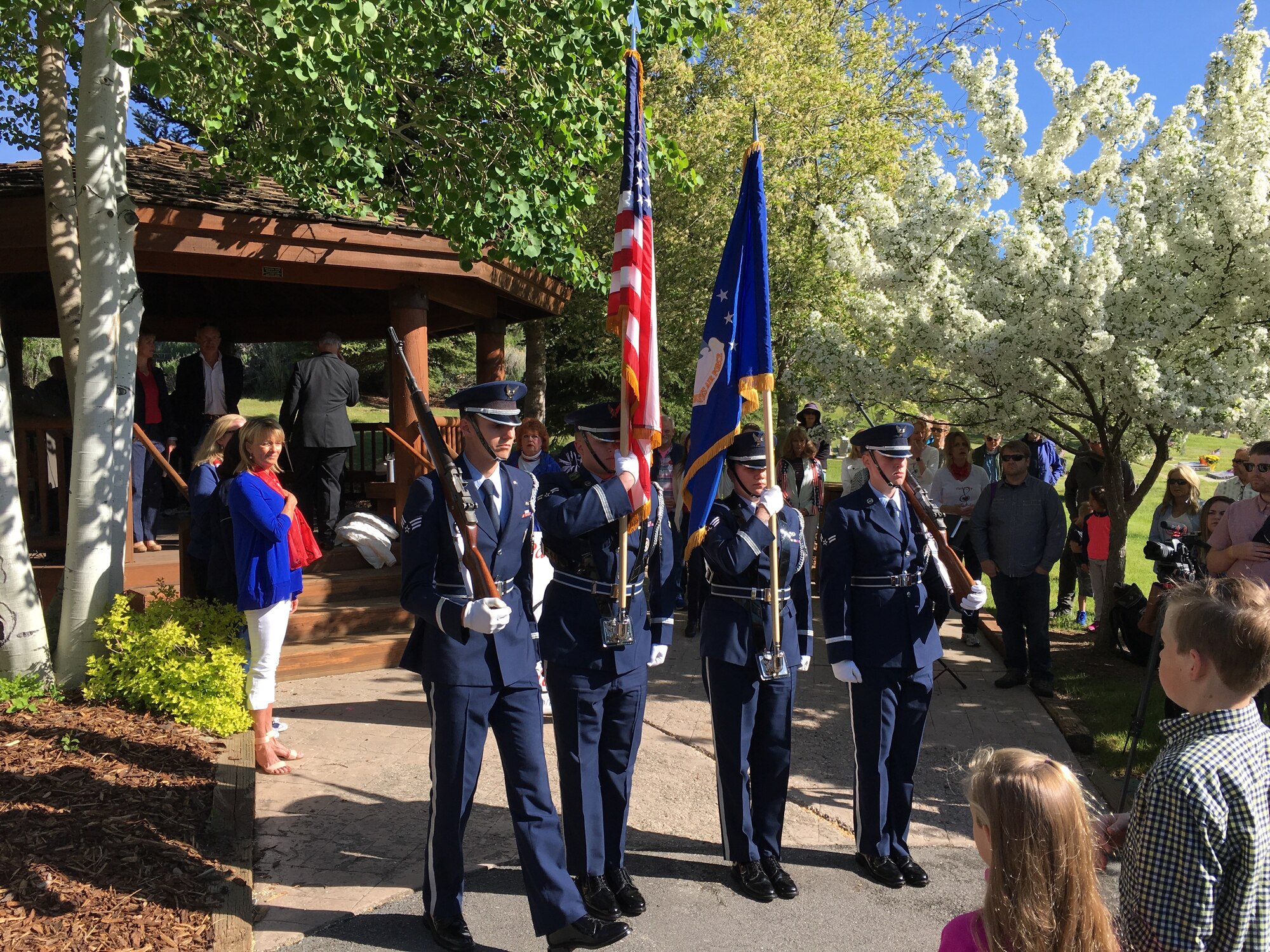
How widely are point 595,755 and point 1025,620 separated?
16.2 feet

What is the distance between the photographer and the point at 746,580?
4.67m

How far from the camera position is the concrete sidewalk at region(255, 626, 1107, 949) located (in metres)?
4.22

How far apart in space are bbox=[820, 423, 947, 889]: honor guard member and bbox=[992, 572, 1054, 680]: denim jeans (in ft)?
11.3

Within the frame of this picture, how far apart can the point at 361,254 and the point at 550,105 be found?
2393 millimetres

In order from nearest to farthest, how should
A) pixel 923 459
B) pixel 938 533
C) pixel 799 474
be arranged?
pixel 938 533 < pixel 799 474 < pixel 923 459

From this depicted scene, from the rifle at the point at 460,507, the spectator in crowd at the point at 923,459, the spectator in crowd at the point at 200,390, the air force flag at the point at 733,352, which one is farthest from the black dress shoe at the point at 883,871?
the spectator in crowd at the point at 200,390

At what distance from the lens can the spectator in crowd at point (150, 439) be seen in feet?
29.6

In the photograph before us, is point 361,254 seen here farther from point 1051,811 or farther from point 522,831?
point 1051,811

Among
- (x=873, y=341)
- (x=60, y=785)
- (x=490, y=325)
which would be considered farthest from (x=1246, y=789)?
(x=490, y=325)

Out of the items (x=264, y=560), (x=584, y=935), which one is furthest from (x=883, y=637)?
(x=264, y=560)

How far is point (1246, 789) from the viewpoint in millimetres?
2205

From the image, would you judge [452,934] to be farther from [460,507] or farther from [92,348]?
[92,348]

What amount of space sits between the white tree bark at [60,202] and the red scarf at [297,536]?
2061 millimetres

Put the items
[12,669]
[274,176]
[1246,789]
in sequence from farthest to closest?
[274,176] → [12,669] → [1246,789]
